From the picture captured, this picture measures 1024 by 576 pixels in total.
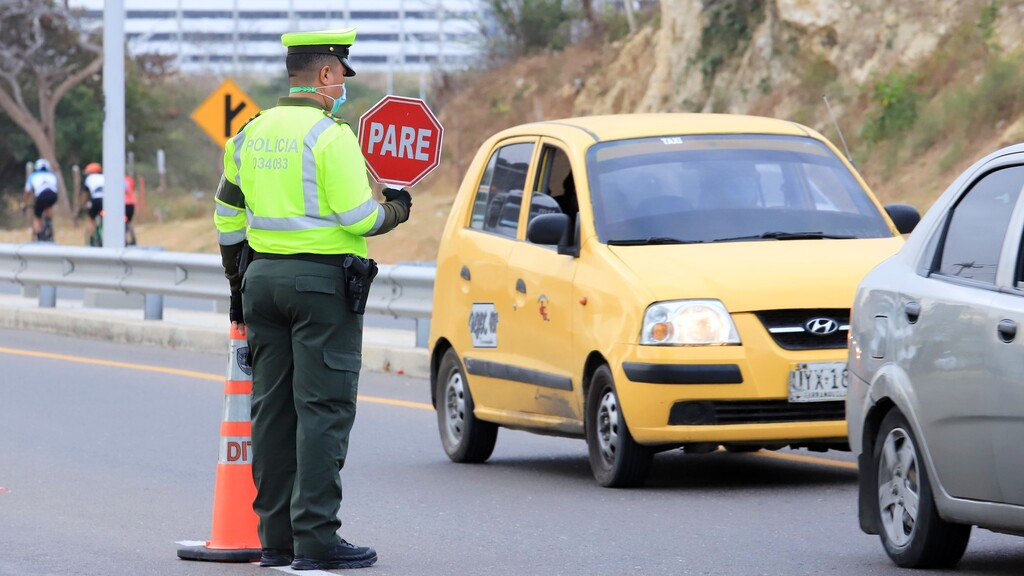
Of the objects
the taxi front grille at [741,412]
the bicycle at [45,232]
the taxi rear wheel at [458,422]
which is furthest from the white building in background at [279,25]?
the taxi front grille at [741,412]

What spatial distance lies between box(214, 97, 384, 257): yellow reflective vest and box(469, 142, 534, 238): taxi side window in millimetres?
3481

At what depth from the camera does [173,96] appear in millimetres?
73250

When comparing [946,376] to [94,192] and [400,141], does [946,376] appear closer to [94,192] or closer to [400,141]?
[400,141]

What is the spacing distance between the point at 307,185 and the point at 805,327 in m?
2.86

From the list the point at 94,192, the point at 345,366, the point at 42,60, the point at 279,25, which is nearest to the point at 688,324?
the point at 345,366

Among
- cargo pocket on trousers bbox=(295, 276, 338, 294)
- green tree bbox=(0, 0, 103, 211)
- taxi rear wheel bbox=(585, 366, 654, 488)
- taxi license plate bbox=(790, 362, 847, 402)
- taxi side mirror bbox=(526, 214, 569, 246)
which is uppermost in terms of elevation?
green tree bbox=(0, 0, 103, 211)

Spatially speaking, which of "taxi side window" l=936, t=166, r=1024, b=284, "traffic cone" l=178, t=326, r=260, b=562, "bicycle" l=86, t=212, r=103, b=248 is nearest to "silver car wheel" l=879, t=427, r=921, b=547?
"taxi side window" l=936, t=166, r=1024, b=284

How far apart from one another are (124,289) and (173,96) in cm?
5481

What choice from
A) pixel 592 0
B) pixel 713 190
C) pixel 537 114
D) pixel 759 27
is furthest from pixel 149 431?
pixel 592 0

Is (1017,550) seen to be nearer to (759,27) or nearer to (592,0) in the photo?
(759,27)

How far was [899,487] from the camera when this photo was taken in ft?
22.3

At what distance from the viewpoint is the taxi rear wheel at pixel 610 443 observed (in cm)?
888

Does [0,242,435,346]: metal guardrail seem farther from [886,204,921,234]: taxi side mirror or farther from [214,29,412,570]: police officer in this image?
[214,29,412,570]: police officer

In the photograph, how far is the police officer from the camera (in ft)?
22.0
